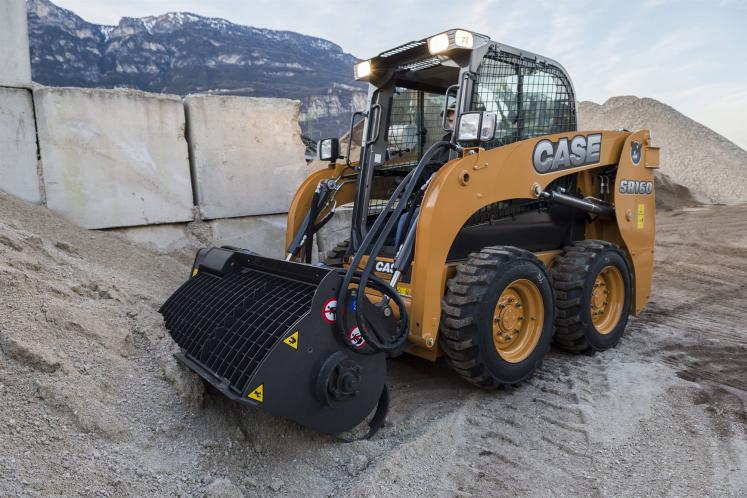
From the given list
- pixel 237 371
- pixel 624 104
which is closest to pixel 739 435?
pixel 237 371

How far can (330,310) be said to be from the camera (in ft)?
9.36

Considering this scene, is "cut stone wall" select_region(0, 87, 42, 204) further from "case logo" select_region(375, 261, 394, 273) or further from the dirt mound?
the dirt mound

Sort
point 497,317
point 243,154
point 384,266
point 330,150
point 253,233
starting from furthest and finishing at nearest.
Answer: point 253,233 → point 243,154 → point 330,150 → point 384,266 → point 497,317

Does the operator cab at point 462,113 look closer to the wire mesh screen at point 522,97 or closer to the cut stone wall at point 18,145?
→ the wire mesh screen at point 522,97

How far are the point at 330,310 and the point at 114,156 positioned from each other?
10.8ft

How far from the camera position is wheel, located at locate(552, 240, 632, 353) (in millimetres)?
4254

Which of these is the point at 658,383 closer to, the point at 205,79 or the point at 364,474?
the point at 364,474

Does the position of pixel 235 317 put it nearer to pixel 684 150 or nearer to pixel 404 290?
pixel 404 290

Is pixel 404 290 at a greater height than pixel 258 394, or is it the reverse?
pixel 404 290

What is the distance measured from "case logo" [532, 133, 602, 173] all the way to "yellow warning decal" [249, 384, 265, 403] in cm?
246

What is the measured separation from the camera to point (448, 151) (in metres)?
3.97

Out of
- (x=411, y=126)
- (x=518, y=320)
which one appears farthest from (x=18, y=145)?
(x=518, y=320)

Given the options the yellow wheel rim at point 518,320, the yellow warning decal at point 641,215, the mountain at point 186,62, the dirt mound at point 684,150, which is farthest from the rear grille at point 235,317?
the mountain at point 186,62

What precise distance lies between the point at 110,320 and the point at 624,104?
662 inches
